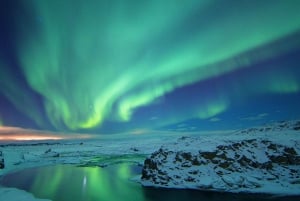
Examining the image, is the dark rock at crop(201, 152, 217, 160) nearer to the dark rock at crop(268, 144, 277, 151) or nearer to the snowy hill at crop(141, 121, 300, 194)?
the snowy hill at crop(141, 121, 300, 194)

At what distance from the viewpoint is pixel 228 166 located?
3053cm

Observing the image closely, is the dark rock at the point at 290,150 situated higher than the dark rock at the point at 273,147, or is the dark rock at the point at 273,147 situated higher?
the dark rock at the point at 273,147

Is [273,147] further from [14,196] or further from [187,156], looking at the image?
[14,196]

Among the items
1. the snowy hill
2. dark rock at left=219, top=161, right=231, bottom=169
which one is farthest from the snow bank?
dark rock at left=219, top=161, right=231, bottom=169

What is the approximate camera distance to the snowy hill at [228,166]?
91.2ft

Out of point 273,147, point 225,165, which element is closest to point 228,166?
point 225,165

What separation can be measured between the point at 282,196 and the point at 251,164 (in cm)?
749

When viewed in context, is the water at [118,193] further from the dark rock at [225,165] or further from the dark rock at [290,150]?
the dark rock at [290,150]

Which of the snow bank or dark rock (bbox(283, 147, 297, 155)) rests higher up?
dark rock (bbox(283, 147, 297, 155))

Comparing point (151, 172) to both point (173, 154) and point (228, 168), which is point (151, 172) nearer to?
point (173, 154)

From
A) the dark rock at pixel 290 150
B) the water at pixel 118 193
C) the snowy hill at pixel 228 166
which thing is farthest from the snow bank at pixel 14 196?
the dark rock at pixel 290 150

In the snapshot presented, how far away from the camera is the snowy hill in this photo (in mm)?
27812

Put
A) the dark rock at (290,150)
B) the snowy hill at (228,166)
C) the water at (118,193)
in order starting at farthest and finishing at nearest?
the dark rock at (290,150) → the snowy hill at (228,166) → the water at (118,193)

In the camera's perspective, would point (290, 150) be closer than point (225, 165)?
No
